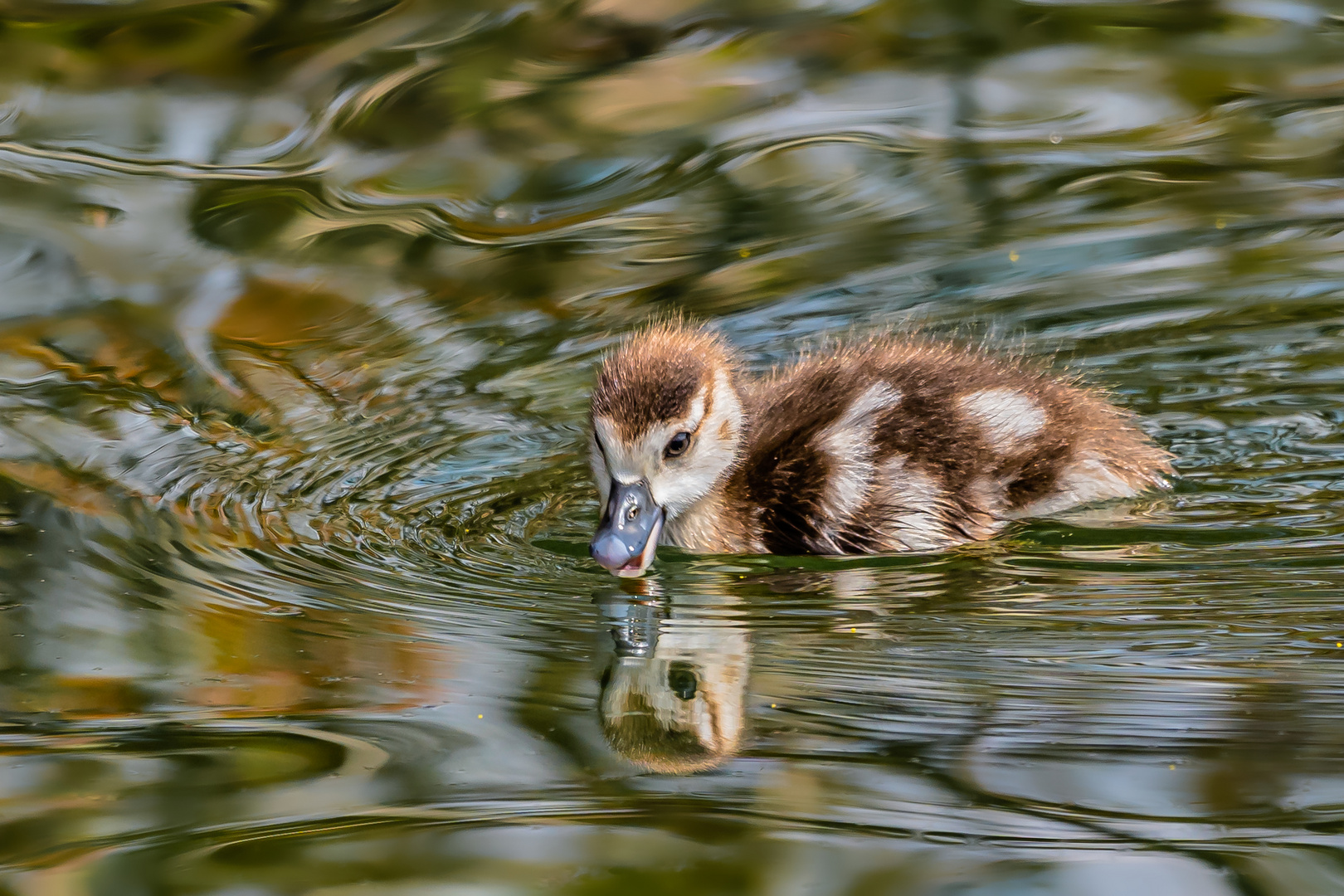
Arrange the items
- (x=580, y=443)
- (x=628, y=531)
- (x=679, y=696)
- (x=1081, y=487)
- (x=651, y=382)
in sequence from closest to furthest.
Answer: (x=679, y=696) < (x=628, y=531) < (x=651, y=382) < (x=1081, y=487) < (x=580, y=443)

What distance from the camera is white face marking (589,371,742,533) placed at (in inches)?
122

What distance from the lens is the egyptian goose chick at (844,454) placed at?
10.3ft

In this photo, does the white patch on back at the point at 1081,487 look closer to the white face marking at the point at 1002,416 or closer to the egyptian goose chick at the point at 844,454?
the egyptian goose chick at the point at 844,454

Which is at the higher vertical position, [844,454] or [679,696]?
[844,454]

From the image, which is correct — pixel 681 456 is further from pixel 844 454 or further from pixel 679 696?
pixel 679 696

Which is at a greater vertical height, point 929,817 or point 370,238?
point 370,238

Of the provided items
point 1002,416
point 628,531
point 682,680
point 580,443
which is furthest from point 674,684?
point 580,443

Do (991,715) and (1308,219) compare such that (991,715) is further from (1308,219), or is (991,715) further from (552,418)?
(1308,219)

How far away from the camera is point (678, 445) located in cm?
317

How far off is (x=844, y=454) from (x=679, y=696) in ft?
3.63

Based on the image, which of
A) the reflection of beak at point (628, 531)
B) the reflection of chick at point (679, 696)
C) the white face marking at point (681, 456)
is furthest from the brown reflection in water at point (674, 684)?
the white face marking at point (681, 456)

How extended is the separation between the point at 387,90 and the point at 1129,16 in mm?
2284

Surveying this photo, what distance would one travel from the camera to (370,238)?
15.1ft

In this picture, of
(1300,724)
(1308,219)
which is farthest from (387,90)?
(1300,724)
